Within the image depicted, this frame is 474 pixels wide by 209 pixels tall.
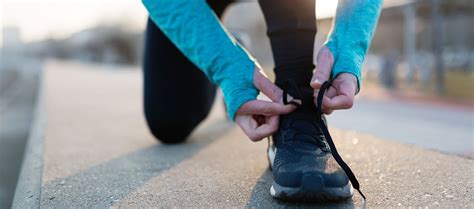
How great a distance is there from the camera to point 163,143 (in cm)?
165

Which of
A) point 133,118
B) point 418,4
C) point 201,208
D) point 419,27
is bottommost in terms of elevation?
point 419,27

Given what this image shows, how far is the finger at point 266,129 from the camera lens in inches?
36.9

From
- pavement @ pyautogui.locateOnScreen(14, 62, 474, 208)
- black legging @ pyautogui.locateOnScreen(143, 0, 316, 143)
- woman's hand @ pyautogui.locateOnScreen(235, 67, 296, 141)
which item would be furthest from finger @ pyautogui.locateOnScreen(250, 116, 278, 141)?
black legging @ pyautogui.locateOnScreen(143, 0, 316, 143)

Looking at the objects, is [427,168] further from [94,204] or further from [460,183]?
[94,204]

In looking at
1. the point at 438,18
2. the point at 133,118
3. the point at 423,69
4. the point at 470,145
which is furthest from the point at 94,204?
the point at 423,69

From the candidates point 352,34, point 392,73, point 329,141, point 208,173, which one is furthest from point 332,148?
point 392,73

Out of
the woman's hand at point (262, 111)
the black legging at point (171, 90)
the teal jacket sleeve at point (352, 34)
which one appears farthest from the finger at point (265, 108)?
the black legging at point (171, 90)

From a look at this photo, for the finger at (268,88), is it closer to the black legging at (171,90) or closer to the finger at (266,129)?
the finger at (266,129)

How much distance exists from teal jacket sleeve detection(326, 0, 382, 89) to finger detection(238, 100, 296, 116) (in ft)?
0.37

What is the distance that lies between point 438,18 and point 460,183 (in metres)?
8.39

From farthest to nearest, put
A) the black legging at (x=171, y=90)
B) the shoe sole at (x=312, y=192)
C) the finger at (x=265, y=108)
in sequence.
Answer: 1. the black legging at (x=171, y=90)
2. the finger at (x=265, y=108)
3. the shoe sole at (x=312, y=192)

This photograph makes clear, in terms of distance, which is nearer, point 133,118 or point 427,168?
point 427,168

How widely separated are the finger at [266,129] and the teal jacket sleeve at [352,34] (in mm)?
149

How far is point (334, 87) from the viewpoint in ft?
2.95
